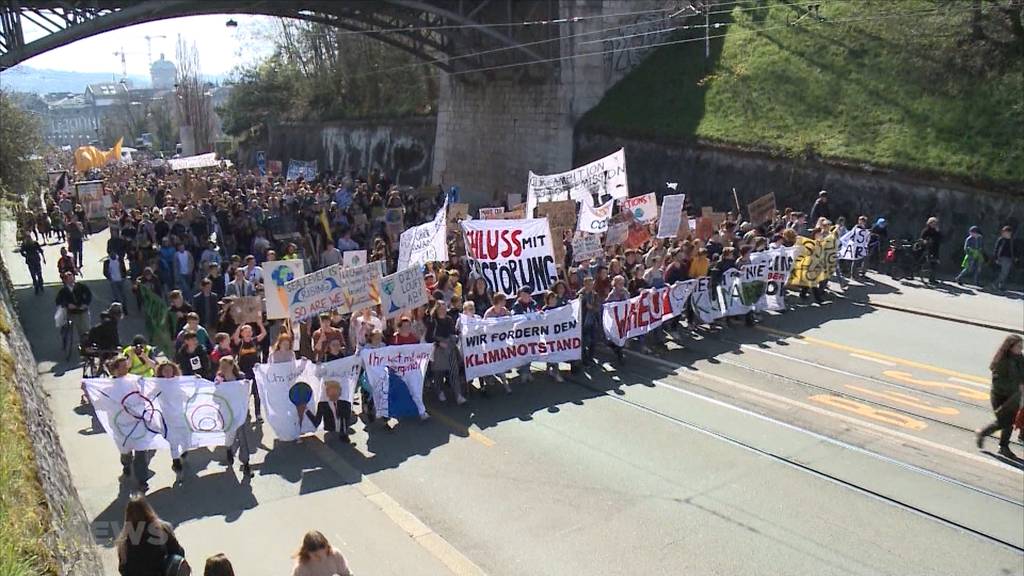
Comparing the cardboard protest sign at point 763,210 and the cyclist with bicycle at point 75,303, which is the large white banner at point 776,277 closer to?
the cardboard protest sign at point 763,210

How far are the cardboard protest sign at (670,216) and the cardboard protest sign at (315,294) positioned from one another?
304 inches

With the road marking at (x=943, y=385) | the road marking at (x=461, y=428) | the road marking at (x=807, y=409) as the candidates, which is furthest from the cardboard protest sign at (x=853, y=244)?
the road marking at (x=461, y=428)

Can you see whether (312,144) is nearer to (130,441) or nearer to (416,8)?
(416,8)

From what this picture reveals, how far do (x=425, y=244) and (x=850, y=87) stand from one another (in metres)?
16.3

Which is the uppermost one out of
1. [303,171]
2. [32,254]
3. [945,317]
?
[303,171]

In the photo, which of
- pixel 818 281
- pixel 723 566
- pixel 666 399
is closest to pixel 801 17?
pixel 818 281

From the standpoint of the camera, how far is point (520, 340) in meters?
12.2

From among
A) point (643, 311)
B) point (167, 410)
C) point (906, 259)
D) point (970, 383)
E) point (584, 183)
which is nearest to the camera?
point (167, 410)

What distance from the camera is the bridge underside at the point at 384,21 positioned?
25.2m

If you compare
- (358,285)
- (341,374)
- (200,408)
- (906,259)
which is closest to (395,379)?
(341,374)

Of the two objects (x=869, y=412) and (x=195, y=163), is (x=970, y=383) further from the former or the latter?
(x=195, y=163)

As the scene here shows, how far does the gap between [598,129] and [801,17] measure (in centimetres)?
800

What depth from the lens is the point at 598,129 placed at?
31141 mm

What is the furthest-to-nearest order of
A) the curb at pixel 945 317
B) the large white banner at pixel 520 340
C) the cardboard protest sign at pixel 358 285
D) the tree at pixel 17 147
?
the tree at pixel 17 147 < the curb at pixel 945 317 < the cardboard protest sign at pixel 358 285 < the large white banner at pixel 520 340
